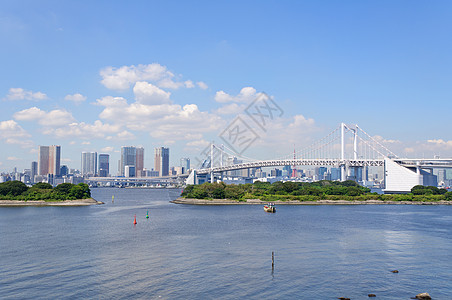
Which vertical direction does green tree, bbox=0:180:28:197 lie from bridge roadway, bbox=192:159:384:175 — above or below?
below

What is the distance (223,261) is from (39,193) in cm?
4217

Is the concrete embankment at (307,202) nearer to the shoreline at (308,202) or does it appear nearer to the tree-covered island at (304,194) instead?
the shoreline at (308,202)

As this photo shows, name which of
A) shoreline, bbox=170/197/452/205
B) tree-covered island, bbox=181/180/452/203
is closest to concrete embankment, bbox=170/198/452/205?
shoreline, bbox=170/197/452/205

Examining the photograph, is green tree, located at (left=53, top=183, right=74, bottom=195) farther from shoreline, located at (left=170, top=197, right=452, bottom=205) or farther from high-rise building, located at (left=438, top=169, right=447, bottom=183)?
high-rise building, located at (left=438, top=169, right=447, bottom=183)

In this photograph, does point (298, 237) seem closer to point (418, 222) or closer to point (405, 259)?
point (405, 259)

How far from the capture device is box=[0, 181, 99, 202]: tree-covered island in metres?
49.7

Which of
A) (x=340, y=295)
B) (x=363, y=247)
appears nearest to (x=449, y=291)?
(x=340, y=295)

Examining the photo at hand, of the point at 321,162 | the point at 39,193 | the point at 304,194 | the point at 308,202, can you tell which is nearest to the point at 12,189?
the point at 39,193

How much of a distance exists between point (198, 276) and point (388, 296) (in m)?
6.60

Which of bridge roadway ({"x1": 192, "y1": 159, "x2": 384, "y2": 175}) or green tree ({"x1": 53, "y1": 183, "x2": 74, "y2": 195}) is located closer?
green tree ({"x1": 53, "y1": 183, "x2": 74, "y2": 195})

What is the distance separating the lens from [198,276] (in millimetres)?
14586

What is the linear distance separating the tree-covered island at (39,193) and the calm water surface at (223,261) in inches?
894

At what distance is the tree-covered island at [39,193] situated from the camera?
1957 inches

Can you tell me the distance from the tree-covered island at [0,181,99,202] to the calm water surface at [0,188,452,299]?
22700mm
